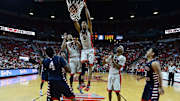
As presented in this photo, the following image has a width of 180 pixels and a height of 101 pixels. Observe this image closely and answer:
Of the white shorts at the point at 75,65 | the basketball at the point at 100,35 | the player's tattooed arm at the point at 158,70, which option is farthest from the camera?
the basketball at the point at 100,35

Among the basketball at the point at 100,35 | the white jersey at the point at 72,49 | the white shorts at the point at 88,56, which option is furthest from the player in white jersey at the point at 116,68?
the basketball at the point at 100,35

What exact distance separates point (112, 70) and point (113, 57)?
1.31 ft

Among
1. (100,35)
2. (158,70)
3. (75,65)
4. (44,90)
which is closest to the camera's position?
(158,70)

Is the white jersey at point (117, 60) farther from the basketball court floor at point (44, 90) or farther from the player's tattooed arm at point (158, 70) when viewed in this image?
the basketball court floor at point (44, 90)

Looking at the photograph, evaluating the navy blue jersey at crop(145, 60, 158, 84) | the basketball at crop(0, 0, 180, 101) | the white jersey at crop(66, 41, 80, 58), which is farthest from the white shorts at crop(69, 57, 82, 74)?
the basketball at crop(0, 0, 180, 101)

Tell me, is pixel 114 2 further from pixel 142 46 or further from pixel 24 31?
pixel 24 31

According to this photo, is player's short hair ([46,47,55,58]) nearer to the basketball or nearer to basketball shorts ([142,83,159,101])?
basketball shorts ([142,83,159,101])

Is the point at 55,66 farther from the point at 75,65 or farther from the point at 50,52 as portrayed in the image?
the point at 75,65

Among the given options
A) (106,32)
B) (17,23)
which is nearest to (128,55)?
(106,32)

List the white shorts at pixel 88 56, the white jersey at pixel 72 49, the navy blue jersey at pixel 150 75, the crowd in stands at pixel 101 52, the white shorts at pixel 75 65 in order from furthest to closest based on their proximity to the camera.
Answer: the crowd in stands at pixel 101 52, the white jersey at pixel 72 49, the white shorts at pixel 75 65, the white shorts at pixel 88 56, the navy blue jersey at pixel 150 75

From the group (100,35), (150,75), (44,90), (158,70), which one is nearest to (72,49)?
(150,75)

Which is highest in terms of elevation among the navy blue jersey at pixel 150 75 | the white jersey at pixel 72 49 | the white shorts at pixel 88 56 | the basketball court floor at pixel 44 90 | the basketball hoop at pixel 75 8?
the basketball hoop at pixel 75 8

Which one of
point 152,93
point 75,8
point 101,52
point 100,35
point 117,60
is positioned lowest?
point 152,93

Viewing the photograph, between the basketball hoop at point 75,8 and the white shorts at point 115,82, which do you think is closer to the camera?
the white shorts at point 115,82
